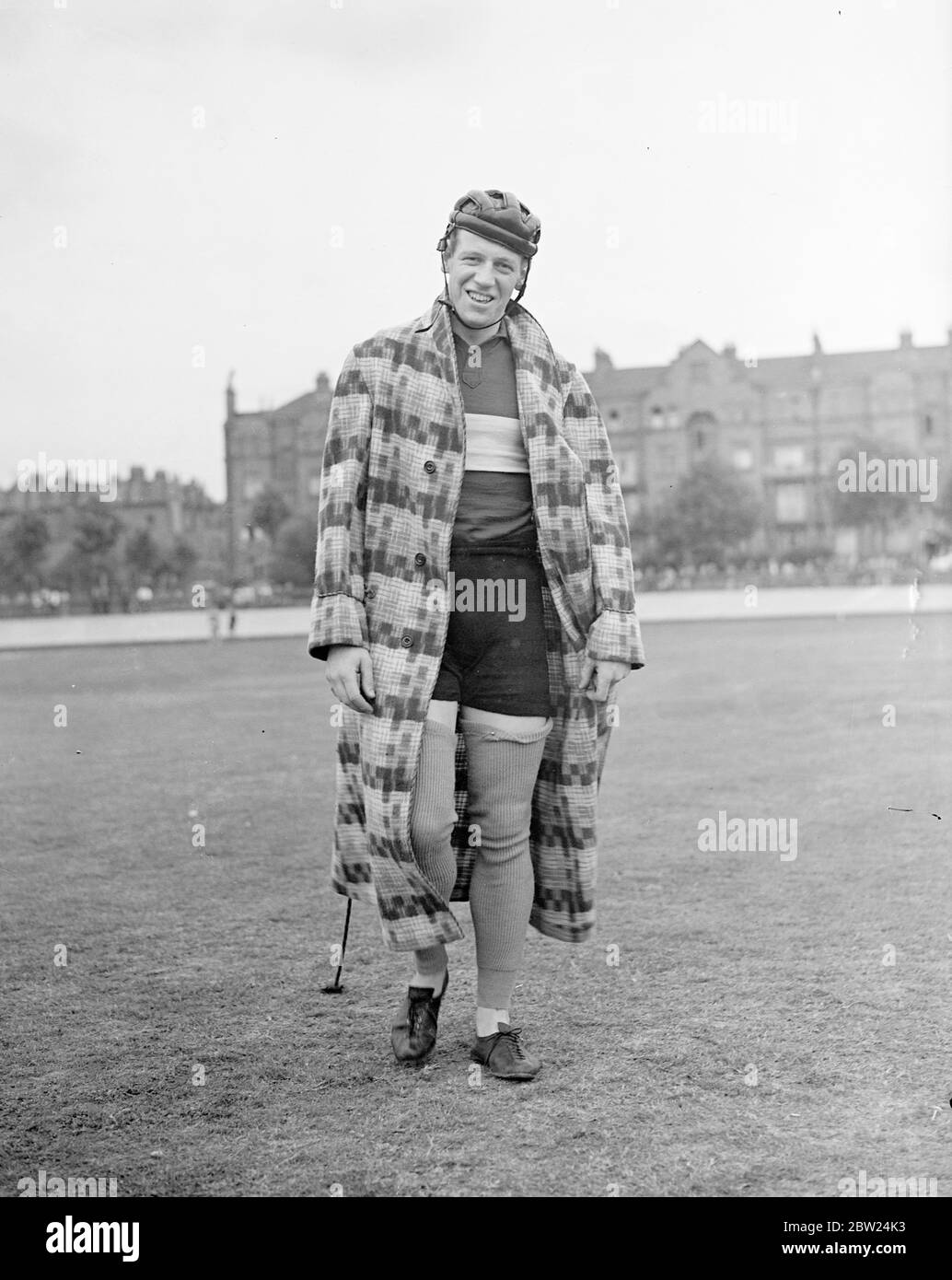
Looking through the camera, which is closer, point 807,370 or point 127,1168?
point 127,1168

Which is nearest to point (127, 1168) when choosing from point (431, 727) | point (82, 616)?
point (431, 727)

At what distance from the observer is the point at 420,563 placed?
3.03 meters

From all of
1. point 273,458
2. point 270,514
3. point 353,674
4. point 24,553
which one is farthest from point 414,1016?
point 273,458

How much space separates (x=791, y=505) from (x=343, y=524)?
215 feet

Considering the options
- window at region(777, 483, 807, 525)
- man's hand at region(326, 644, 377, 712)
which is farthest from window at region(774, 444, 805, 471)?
man's hand at region(326, 644, 377, 712)

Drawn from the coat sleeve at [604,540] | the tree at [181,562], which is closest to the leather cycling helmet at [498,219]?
the coat sleeve at [604,540]

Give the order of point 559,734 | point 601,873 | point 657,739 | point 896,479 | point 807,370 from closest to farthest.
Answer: point 559,734, point 896,479, point 601,873, point 657,739, point 807,370

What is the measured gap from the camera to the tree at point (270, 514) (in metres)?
56.4

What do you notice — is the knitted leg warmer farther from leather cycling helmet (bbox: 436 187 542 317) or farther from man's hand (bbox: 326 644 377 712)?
leather cycling helmet (bbox: 436 187 542 317)

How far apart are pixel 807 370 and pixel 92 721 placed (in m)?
57.6

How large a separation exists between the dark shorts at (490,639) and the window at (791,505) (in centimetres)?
6458

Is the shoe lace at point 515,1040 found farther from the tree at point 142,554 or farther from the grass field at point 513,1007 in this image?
the tree at point 142,554
